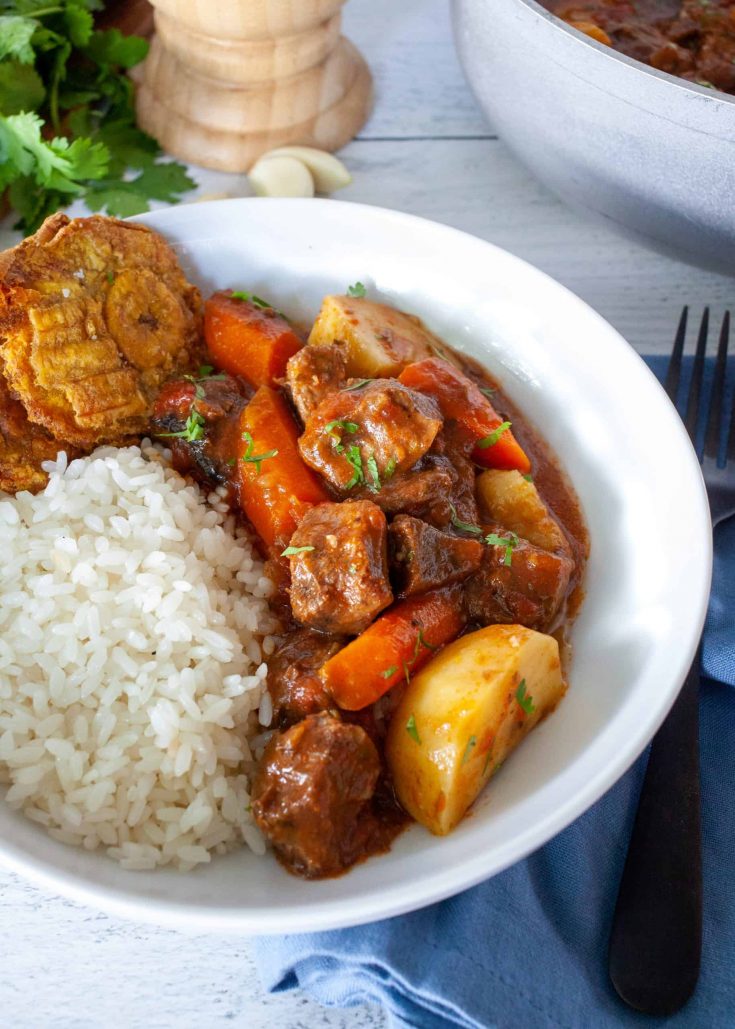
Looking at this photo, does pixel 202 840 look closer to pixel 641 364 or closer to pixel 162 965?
pixel 162 965

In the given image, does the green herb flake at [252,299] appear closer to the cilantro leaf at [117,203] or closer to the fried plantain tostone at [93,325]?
the fried plantain tostone at [93,325]

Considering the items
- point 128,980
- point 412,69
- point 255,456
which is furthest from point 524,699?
point 412,69

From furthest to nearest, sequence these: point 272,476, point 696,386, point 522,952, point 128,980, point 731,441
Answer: point 696,386 → point 731,441 → point 272,476 → point 128,980 → point 522,952

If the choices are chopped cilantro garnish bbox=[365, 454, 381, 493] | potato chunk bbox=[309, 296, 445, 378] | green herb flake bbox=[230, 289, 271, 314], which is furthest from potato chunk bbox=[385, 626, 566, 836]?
green herb flake bbox=[230, 289, 271, 314]

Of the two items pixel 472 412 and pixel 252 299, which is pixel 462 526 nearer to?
pixel 472 412

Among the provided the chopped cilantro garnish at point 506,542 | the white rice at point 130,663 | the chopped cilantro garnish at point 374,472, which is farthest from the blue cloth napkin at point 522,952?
the chopped cilantro garnish at point 374,472

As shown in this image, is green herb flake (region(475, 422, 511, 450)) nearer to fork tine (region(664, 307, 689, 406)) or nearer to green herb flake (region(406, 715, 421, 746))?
fork tine (region(664, 307, 689, 406))

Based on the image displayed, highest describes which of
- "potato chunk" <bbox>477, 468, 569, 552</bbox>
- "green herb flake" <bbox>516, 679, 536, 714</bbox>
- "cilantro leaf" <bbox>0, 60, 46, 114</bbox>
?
"cilantro leaf" <bbox>0, 60, 46, 114</bbox>
